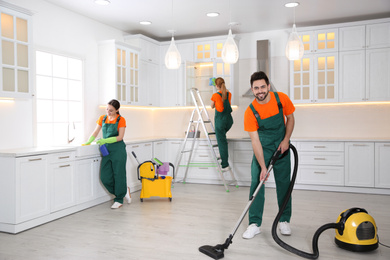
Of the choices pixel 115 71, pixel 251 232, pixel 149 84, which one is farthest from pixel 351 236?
pixel 149 84

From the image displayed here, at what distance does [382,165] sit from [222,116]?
96.8 inches

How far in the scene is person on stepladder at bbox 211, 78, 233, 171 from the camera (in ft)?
18.4

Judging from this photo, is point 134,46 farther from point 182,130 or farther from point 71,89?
point 182,130

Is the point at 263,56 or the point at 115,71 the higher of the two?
the point at 263,56

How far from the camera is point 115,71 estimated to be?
5.57 meters

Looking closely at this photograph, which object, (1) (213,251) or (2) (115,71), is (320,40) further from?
(1) (213,251)

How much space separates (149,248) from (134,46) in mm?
3829

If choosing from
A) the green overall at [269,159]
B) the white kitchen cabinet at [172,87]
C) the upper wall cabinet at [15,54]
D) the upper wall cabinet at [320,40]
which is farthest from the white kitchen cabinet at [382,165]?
the upper wall cabinet at [15,54]

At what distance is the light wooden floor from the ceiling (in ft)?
8.82

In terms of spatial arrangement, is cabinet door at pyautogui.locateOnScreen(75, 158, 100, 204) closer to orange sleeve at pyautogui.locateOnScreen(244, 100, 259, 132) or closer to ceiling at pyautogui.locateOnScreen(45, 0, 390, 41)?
ceiling at pyautogui.locateOnScreen(45, 0, 390, 41)

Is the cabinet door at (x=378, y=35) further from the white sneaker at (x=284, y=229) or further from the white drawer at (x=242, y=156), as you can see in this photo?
the white sneaker at (x=284, y=229)

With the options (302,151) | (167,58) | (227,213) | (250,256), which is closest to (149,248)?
(250,256)

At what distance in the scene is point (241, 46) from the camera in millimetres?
6645

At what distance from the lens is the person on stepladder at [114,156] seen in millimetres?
4590
